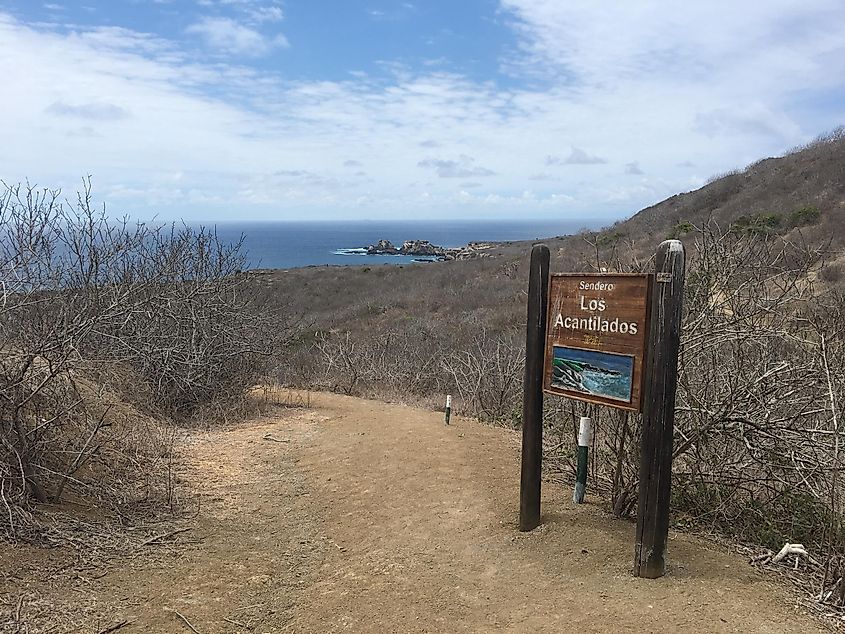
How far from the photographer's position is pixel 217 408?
10.3 metres

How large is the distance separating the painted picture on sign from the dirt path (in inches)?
45.3

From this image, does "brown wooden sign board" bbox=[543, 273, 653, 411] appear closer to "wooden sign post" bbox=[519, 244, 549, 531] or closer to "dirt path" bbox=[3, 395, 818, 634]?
"wooden sign post" bbox=[519, 244, 549, 531]

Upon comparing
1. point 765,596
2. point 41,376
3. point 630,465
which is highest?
point 41,376

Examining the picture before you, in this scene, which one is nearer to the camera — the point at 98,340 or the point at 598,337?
the point at 598,337

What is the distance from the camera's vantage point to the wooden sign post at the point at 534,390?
17.1ft

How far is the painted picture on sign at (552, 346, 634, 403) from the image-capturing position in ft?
14.8

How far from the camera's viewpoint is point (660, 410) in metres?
4.29

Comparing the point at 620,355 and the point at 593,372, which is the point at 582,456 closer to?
the point at 593,372

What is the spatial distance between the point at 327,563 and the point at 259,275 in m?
9.12

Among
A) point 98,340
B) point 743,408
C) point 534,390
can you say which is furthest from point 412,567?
point 98,340

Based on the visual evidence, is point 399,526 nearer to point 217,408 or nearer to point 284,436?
point 284,436

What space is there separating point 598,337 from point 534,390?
0.75 meters

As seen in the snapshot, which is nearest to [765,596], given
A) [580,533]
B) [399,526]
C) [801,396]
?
[580,533]

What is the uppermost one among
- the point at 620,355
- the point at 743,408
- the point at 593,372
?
the point at 620,355
